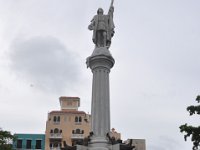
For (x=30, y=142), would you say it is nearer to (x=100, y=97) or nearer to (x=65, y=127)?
(x=65, y=127)

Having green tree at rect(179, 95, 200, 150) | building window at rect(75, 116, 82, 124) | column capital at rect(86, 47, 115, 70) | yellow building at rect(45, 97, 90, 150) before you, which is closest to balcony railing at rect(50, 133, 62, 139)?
yellow building at rect(45, 97, 90, 150)

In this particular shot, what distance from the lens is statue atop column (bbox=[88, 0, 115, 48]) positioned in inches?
786

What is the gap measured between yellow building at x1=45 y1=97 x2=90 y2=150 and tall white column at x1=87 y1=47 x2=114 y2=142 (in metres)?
31.5

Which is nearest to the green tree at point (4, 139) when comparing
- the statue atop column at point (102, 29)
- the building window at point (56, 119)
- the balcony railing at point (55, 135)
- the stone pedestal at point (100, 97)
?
the stone pedestal at point (100, 97)

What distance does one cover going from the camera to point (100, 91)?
1822 centimetres

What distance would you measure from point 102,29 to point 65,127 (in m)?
32.3

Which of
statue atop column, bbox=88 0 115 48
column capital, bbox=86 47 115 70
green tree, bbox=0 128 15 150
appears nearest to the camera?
column capital, bbox=86 47 115 70

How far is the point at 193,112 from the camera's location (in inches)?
859

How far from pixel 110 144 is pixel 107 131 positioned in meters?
0.81

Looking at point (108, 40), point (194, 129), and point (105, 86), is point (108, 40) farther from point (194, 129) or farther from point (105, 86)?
point (194, 129)

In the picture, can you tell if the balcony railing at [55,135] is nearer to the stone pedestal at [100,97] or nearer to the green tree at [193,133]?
the green tree at [193,133]

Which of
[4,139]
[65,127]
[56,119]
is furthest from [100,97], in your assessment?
[56,119]

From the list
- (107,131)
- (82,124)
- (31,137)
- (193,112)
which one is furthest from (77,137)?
(107,131)

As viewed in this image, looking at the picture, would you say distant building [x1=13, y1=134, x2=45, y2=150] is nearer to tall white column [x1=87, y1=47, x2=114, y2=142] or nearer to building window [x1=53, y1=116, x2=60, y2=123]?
building window [x1=53, y1=116, x2=60, y2=123]
